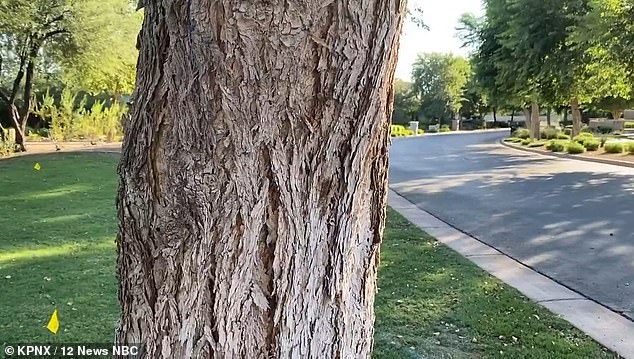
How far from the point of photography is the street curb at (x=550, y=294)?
432 cm

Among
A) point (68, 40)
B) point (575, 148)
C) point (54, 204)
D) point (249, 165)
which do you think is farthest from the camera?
point (575, 148)

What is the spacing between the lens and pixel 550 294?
17.5 ft

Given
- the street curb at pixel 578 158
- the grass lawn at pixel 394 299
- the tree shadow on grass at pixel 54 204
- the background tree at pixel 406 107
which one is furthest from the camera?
the background tree at pixel 406 107

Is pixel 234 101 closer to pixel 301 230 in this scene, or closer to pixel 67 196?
pixel 301 230

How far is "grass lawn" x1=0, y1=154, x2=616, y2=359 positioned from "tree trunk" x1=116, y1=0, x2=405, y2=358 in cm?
228

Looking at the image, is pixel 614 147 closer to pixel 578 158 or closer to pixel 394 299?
pixel 578 158

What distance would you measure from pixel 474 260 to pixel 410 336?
2.62 m

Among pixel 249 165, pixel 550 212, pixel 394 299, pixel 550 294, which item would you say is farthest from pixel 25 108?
pixel 249 165

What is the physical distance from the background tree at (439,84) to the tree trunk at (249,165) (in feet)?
186

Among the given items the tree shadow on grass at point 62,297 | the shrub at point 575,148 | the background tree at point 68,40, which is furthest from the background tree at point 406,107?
the tree shadow on grass at point 62,297

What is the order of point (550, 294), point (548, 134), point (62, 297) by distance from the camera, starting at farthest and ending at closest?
point (548, 134)
point (550, 294)
point (62, 297)

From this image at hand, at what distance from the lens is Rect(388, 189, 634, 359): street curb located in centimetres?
432

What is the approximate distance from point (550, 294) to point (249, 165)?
4.34 meters

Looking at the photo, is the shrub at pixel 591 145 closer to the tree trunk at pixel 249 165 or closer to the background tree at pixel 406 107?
the tree trunk at pixel 249 165
